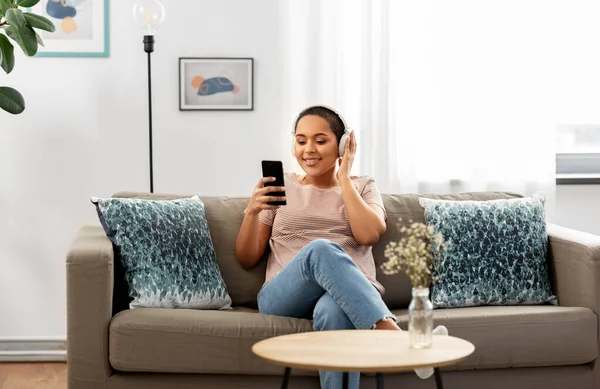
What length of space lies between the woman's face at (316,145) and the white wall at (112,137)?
75 centimetres

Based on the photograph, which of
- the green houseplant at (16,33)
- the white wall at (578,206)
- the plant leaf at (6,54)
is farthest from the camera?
the white wall at (578,206)

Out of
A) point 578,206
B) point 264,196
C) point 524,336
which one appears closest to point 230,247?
point 264,196

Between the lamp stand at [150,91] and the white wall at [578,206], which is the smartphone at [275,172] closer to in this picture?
the lamp stand at [150,91]

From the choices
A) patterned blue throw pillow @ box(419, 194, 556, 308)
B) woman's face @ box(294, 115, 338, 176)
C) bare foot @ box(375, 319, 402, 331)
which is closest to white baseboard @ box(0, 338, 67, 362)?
woman's face @ box(294, 115, 338, 176)

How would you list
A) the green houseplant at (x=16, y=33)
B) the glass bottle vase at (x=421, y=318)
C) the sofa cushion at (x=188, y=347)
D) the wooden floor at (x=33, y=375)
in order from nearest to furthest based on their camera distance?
1. the glass bottle vase at (x=421, y=318)
2. the sofa cushion at (x=188, y=347)
3. the green houseplant at (x=16, y=33)
4. the wooden floor at (x=33, y=375)

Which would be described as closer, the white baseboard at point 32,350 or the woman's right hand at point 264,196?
the woman's right hand at point 264,196

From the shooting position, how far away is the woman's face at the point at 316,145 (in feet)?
10.3

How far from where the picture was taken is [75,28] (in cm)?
384

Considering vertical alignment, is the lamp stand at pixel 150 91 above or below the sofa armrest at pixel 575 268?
above

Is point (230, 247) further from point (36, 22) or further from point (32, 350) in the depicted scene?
point (32, 350)

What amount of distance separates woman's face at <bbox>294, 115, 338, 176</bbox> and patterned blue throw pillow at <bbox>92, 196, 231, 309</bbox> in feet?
1.50

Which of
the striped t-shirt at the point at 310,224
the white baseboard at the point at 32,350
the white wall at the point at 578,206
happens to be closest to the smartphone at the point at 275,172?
the striped t-shirt at the point at 310,224

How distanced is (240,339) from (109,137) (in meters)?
1.50

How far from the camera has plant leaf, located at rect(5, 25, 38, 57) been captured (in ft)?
10.7
